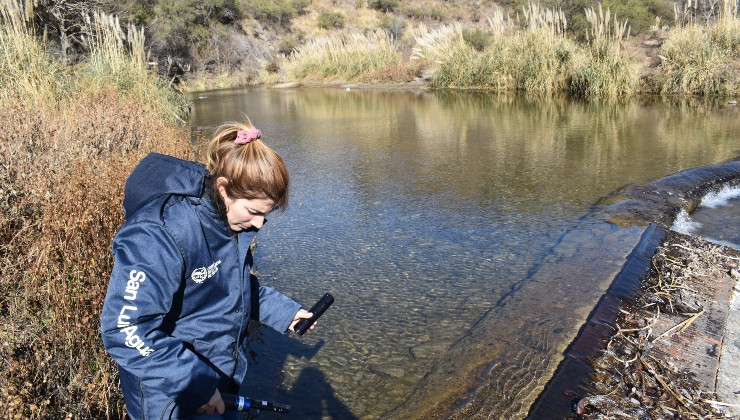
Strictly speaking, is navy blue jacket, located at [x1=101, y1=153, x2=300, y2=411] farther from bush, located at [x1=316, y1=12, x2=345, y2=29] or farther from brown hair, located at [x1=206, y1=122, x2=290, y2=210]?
bush, located at [x1=316, y1=12, x2=345, y2=29]

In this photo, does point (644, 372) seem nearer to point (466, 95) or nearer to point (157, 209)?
point (157, 209)

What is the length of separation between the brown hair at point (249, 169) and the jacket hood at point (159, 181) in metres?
0.11

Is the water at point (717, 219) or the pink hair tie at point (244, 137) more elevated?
the pink hair tie at point (244, 137)

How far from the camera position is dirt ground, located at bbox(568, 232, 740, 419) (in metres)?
2.64

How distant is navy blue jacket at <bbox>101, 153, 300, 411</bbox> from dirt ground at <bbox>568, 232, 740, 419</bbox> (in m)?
1.84

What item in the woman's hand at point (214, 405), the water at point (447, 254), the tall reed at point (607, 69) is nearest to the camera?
the woman's hand at point (214, 405)

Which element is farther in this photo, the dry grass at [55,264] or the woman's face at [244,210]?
the dry grass at [55,264]

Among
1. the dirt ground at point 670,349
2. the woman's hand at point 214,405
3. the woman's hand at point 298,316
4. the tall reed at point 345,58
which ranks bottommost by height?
the dirt ground at point 670,349

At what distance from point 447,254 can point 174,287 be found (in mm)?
3268

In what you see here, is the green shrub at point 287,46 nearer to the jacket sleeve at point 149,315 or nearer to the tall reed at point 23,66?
the tall reed at point 23,66

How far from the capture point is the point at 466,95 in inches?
664

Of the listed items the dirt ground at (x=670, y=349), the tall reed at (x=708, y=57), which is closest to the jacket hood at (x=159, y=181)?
the dirt ground at (x=670, y=349)

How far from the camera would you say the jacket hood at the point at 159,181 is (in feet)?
4.92

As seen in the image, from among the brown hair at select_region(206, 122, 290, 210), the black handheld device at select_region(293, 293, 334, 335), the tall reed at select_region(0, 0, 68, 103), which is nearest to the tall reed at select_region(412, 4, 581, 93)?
the tall reed at select_region(0, 0, 68, 103)
